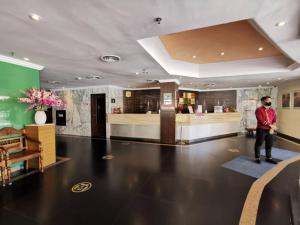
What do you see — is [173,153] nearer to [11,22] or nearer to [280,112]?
[11,22]

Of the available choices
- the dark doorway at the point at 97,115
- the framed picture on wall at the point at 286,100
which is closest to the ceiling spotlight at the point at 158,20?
the dark doorway at the point at 97,115

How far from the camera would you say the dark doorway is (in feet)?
27.0

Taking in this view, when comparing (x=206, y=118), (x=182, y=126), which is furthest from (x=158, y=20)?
(x=206, y=118)

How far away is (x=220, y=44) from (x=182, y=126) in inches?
136

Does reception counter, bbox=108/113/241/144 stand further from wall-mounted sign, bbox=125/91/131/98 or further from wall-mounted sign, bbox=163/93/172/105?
wall-mounted sign, bbox=125/91/131/98

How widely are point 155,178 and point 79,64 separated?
3.59 m

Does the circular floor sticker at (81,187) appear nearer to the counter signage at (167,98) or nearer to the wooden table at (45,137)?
the wooden table at (45,137)

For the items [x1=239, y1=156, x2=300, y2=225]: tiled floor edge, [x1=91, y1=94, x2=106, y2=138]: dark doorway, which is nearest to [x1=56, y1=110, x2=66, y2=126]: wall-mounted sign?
[x1=91, y1=94, x2=106, y2=138]: dark doorway

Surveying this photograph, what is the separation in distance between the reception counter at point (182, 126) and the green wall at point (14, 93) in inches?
156

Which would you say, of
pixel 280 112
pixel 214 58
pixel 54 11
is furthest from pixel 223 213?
pixel 280 112

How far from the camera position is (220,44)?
4383mm

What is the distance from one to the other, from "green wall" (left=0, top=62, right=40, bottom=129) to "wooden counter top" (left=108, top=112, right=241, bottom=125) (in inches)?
153

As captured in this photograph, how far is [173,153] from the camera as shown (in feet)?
16.6

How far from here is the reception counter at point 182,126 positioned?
657 cm
